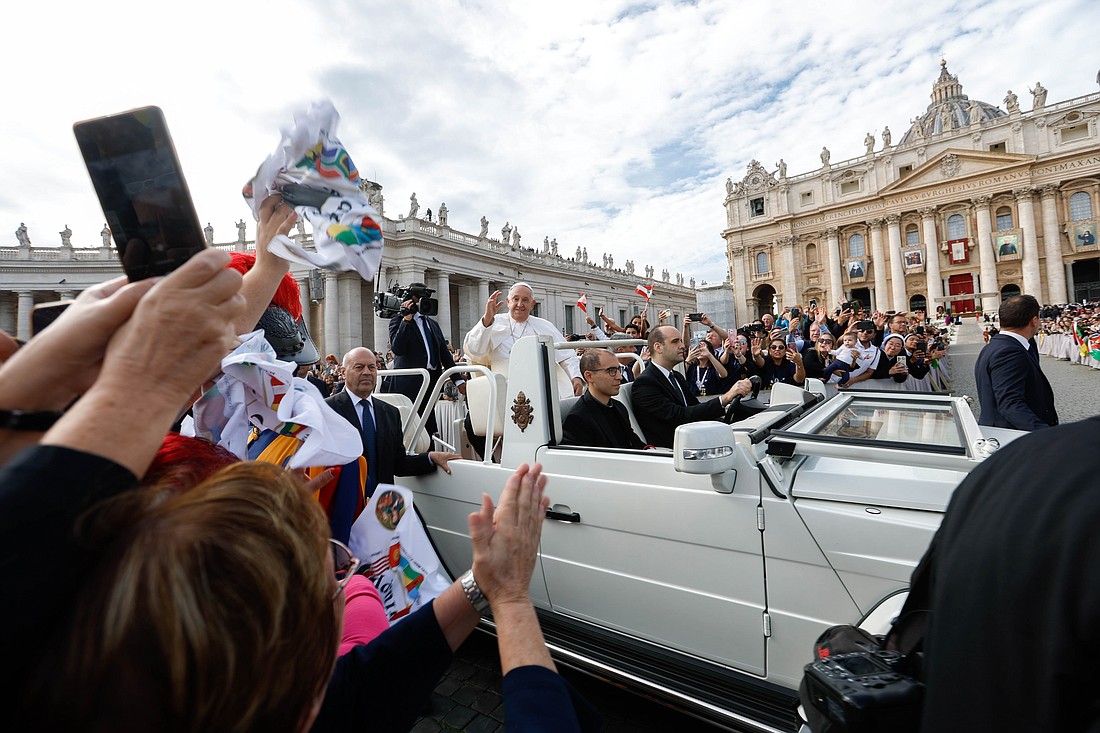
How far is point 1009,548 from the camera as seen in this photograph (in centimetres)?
72

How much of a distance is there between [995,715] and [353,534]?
215 centimetres

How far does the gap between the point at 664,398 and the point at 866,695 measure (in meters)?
2.64

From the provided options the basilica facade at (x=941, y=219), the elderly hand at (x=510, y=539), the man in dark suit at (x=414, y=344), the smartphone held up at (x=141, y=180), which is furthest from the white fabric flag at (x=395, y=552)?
the basilica facade at (x=941, y=219)

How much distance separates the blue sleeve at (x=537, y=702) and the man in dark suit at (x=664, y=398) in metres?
2.55

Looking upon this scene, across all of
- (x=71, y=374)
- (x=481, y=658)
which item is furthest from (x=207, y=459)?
(x=481, y=658)

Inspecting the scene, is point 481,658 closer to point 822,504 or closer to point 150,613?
point 822,504

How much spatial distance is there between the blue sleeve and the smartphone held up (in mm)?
954

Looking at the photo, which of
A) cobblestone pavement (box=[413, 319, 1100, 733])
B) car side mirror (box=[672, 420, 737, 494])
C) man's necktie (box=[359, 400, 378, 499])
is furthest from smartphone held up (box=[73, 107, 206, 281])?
cobblestone pavement (box=[413, 319, 1100, 733])

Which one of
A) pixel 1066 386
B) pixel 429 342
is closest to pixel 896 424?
pixel 429 342

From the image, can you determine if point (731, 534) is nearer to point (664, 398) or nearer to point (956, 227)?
point (664, 398)

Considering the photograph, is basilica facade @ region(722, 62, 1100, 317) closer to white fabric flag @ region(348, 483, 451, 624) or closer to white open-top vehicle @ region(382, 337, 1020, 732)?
white open-top vehicle @ region(382, 337, 1020, 732)

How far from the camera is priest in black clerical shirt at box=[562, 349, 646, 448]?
307cm

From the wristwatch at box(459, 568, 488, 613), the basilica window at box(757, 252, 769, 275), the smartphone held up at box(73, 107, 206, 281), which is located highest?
the basilica window at box(757, 252, 769, 275)

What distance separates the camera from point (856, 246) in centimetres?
4938
